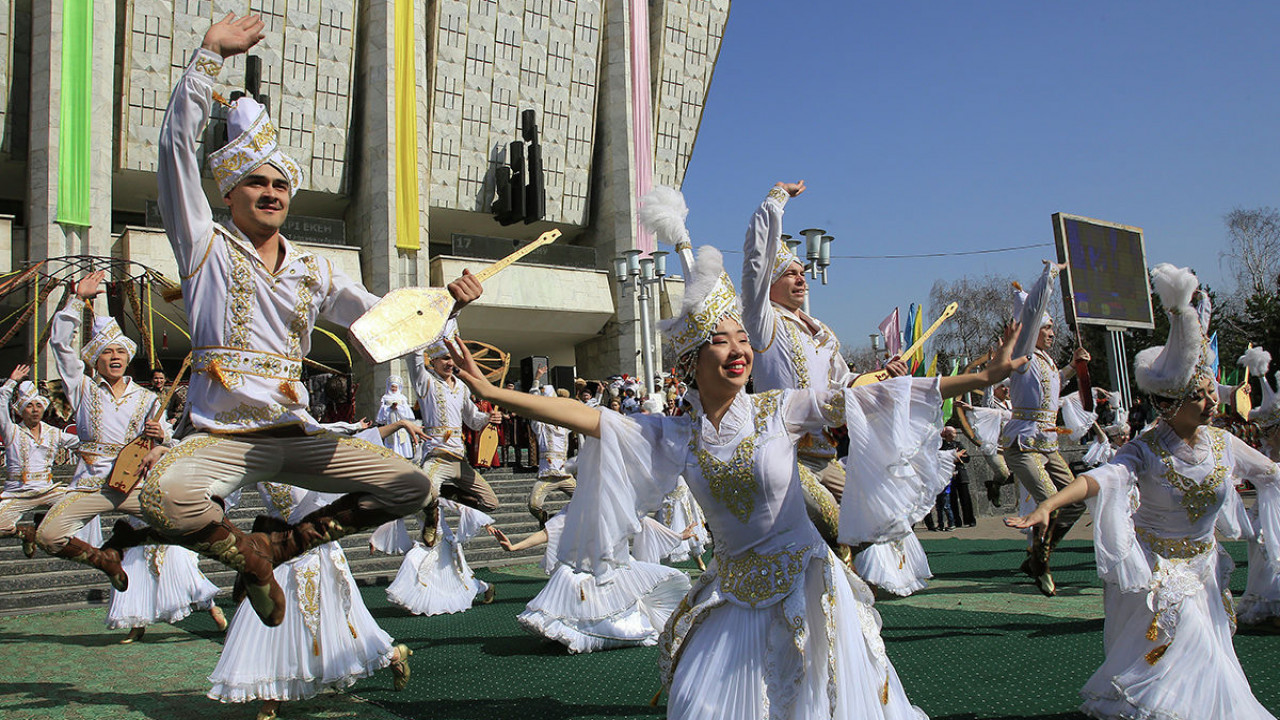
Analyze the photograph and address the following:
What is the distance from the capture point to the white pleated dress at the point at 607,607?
21.4 ft

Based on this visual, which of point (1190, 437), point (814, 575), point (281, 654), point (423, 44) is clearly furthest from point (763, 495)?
point (423, 44)

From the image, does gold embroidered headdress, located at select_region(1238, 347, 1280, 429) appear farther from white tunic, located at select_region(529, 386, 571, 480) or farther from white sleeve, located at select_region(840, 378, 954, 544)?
white tunic, located at select_region(529, 386, 571, 480)

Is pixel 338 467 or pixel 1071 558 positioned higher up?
pixel 338 467

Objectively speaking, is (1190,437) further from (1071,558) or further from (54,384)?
(54,384)

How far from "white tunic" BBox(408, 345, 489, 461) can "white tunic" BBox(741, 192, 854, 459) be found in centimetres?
418

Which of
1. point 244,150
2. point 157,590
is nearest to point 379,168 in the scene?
point 157,590

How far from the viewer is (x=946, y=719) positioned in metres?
4.36

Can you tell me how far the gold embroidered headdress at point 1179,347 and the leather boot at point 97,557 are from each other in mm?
4797

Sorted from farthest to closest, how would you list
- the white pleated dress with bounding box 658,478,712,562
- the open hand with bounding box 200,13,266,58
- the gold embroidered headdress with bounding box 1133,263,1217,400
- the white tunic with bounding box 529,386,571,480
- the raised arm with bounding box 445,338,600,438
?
the white tunic with bounding box 529,386,571,480, the white pleated dress with bounding box 658,478,712,562, the gold embroidered headdress with bounding box 1133,263,1217,400, the open hand with bounding box 200,13,266,58, the raised arm with bounding box 445,338,600,438

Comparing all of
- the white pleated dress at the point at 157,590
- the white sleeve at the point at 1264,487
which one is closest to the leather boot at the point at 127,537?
the white pleated dress at the point at 157,590

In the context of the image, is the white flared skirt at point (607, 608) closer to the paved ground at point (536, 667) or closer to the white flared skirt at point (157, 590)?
the paved ground at point (536, 667)

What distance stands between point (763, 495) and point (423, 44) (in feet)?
80.7

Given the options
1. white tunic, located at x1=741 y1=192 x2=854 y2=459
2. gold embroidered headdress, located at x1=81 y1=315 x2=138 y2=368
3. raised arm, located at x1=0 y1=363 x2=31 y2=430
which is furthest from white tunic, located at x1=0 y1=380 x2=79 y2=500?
white tunic, located at x1=741 y1=192 x2=854 y2=459

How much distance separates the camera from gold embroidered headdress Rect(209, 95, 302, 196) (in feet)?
13.1
